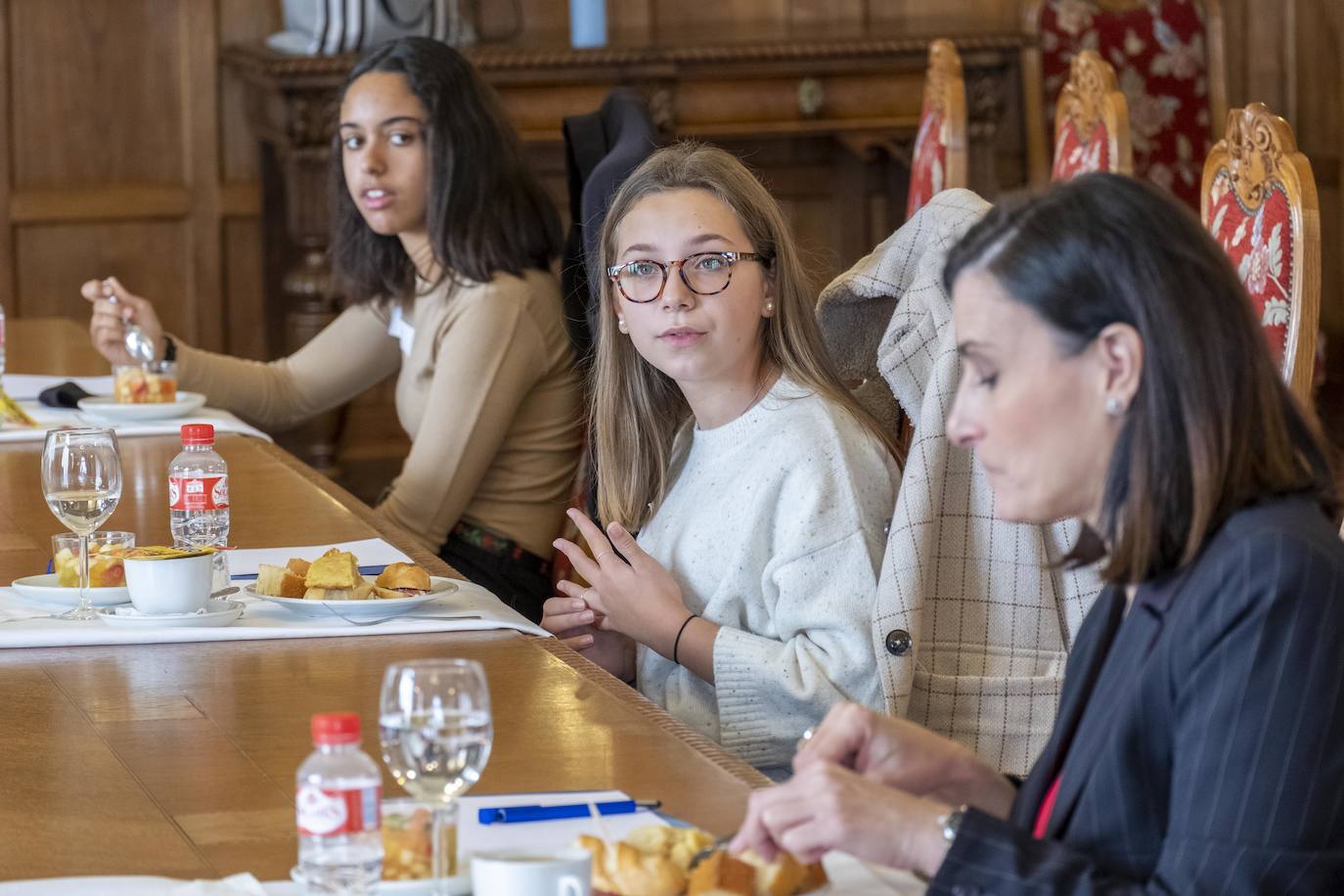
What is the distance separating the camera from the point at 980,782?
1226mm

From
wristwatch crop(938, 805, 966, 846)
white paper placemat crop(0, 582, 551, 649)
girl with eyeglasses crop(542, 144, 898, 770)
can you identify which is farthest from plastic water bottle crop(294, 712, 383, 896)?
girl with eyeglasses crop(542, 144, 898, 770)

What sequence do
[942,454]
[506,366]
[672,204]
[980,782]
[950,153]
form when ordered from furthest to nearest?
[950,153], [506,366], [672,204], [942,454], [980,782]

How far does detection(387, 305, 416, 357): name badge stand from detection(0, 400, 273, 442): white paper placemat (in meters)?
0.30

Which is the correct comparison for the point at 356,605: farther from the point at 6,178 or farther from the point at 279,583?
the point at 6,178

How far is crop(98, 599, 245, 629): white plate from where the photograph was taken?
169cm

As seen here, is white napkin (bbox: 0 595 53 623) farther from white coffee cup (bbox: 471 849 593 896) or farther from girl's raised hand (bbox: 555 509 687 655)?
white coffee cup (bbox: 471 849 593 896)

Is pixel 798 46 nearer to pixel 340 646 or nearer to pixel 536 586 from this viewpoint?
pixel 536 586

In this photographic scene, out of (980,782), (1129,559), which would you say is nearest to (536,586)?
(980,782)

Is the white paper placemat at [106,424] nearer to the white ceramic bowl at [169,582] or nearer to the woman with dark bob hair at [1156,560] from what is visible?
the white ceramic bowl at [169,582]

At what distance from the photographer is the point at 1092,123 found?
3.32 m

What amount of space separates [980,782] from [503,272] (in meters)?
1.84

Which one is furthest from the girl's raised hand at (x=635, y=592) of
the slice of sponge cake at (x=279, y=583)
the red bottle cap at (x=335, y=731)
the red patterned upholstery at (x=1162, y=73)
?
the red patterned upholstery at (x=1162, y=73)

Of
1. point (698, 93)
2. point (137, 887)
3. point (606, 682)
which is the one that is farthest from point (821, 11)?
point (137, 887)

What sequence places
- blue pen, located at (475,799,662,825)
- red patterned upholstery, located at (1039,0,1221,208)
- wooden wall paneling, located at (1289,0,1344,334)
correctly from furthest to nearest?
wooden wall paneling, located at (1289,0,1344,334)
red patterned upholstery, located at (1039,0,1221,208)
blue pen, located at (475,799,662,825)
